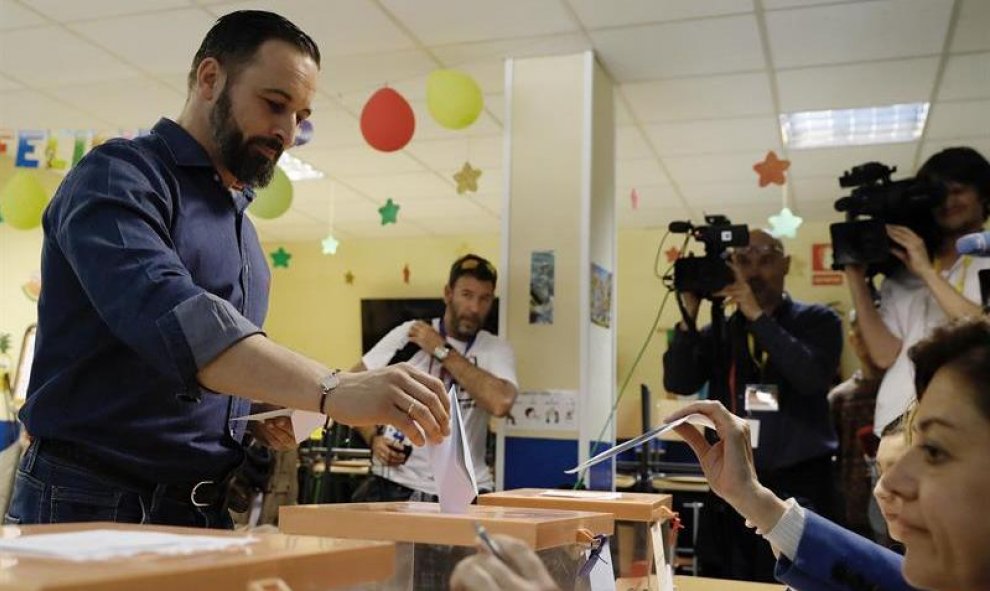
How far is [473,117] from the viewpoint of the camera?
3.73 m

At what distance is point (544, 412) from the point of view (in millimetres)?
3604

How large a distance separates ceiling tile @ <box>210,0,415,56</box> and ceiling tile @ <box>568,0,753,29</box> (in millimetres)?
744

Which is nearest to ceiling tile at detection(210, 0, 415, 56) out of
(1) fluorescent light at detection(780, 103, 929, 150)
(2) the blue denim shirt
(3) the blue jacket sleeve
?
(1) fluorescent light at detection(780, 103, 929, 150)

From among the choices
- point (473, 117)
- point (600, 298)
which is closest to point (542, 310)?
point (600, 298)

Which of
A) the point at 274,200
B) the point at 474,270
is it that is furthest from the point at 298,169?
the point at 474,270

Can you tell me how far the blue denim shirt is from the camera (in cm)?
103

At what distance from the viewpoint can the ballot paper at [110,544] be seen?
1.88ft

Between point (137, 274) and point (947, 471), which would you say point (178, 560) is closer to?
point (137, 274)

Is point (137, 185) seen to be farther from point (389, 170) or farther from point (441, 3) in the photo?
point (389, 170)

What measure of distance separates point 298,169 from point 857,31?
3.51 meters

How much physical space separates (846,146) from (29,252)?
16.4 ft

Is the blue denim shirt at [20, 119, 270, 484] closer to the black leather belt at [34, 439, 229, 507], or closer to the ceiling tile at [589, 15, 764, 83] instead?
the black leather belt at [34, 439, 229, 507]

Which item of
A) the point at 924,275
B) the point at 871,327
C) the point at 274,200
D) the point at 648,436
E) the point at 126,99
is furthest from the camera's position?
the point at 274,200

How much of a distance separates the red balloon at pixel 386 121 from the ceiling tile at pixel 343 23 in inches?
8.1
